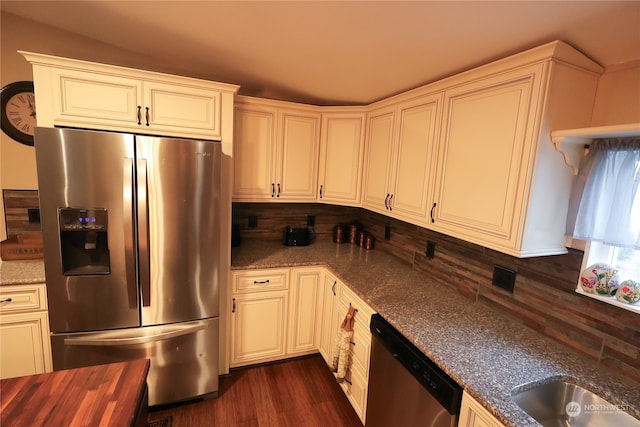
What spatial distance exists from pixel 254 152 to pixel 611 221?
2.15 meters

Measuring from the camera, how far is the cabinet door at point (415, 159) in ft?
5.68

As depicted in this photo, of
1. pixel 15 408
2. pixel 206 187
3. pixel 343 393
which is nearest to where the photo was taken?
pixel 15 408

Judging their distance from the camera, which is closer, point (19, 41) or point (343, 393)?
point (19, 41)

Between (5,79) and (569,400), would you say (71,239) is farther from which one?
(569,400)

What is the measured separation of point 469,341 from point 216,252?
1.50 m

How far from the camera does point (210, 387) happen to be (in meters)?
2.02

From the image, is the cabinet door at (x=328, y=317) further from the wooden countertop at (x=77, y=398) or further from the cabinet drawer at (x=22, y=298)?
the cabinet drawer at (x=22, y=298)

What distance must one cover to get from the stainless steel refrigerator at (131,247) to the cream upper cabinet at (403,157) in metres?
1.19

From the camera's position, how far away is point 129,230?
1.64 meters

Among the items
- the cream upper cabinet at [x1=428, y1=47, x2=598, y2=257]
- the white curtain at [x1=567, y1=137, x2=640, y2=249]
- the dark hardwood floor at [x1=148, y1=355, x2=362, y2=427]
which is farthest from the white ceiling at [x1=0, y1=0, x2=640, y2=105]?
the dark hardwood floor at [x1=148, y1=355, x2=362, y2=427]

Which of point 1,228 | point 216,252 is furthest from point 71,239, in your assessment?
point 1,228

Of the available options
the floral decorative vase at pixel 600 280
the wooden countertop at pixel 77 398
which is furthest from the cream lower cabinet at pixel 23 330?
the floral decorative vase at pixel 600 280

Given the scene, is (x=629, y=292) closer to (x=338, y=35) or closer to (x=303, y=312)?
(x=338, y=35)

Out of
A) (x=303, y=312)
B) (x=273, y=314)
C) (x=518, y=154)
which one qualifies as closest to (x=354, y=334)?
(x=303, y=312)
